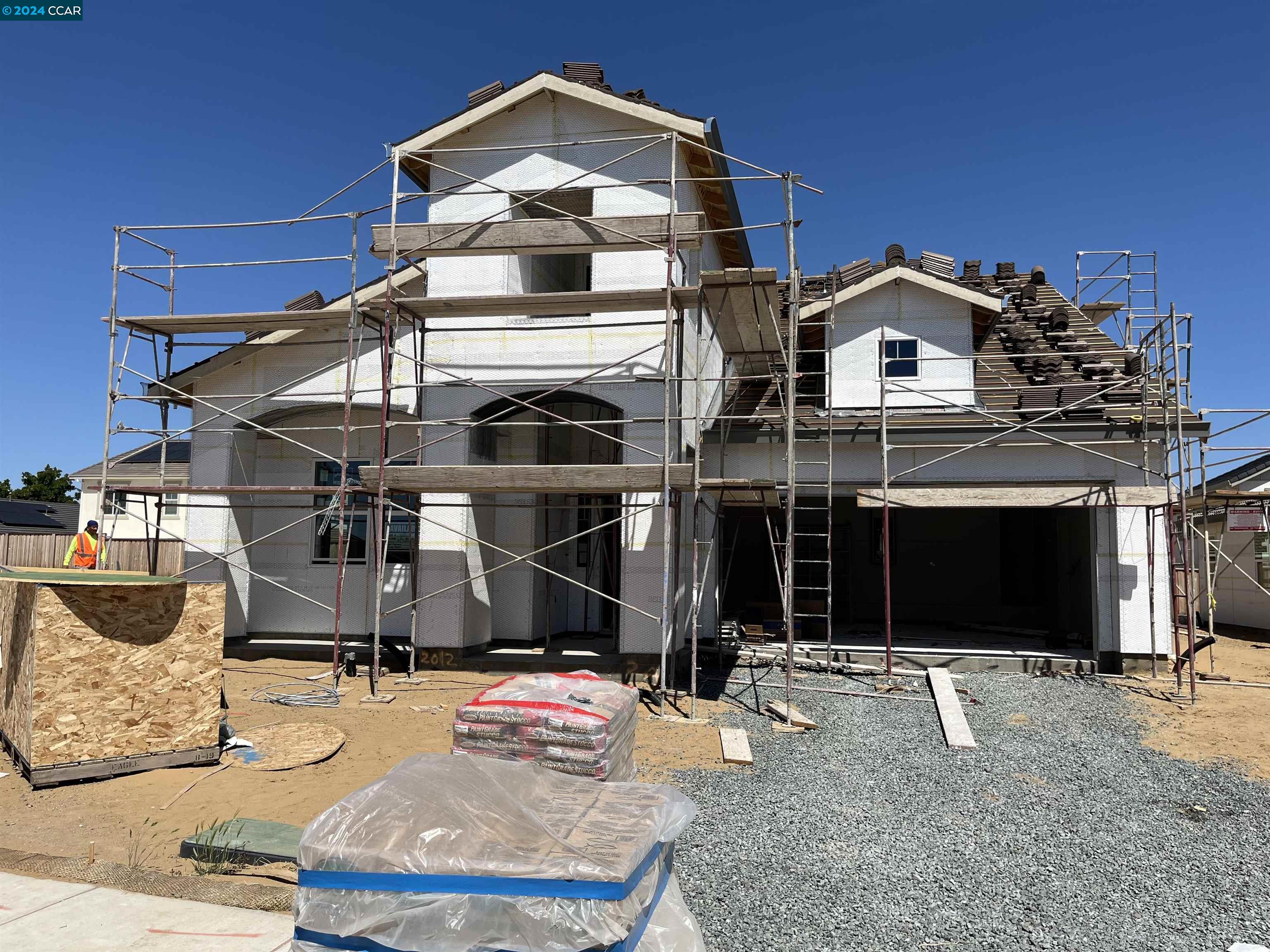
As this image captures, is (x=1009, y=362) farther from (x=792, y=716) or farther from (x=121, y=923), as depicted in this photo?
(x=121, y=923)

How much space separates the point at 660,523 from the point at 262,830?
24.1ft

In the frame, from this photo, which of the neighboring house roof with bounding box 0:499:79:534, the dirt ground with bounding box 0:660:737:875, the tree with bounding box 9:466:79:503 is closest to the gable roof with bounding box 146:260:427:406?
the dirt ground with bounding box 0:660:737:875

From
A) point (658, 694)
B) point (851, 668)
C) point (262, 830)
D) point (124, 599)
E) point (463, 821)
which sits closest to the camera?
point (463, 821)

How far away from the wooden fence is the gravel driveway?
Result: 33.5ft

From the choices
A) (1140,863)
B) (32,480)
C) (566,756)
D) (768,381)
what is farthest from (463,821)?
(32,480)

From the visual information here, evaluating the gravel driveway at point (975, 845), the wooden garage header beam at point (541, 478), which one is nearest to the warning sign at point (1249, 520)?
the gravel driveway at point (975, 845)

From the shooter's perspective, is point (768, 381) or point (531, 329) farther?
point (768, 381)

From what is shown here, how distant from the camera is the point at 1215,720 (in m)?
10.2

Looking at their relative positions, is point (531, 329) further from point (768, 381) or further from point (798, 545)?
point (798, 545)

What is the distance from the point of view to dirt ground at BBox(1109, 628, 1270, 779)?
28.9 feet

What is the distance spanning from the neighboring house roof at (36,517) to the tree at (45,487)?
1501 centimetres

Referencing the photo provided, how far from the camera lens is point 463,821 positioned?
10.9 ft

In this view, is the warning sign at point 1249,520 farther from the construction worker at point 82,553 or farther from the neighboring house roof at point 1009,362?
the construction worker at point 82,553

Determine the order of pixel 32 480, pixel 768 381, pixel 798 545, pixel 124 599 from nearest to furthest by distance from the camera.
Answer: pixel 124 599 < pixel 768 381 < pixel 798 545 < pixel 32 480
